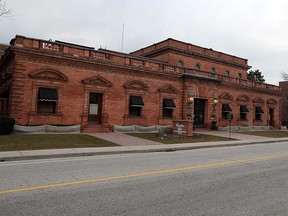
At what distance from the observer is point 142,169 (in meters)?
8.86

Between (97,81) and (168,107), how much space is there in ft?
28.2

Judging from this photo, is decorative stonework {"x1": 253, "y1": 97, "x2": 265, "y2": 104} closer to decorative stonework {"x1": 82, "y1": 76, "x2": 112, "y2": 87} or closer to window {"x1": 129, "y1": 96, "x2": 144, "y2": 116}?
window {"x1": 129, "y1": 96, "x2": 144, "y2": 116}

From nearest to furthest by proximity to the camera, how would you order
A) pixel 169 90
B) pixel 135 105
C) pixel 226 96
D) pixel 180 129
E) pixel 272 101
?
pixel 180 129 → pixel 135 105 → pixel 169 90 → pixel 226 96 → pixel 272 101

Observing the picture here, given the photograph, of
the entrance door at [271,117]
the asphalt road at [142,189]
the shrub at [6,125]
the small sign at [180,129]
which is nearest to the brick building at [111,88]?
the shrub at [6,125]

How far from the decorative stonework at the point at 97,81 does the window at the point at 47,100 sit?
9.84 feet

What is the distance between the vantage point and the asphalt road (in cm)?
491

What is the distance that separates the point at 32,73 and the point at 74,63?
12.0 ft

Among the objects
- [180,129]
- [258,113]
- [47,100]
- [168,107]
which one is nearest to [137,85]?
[168,107]

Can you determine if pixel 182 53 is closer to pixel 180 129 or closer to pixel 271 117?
pixel 180 129

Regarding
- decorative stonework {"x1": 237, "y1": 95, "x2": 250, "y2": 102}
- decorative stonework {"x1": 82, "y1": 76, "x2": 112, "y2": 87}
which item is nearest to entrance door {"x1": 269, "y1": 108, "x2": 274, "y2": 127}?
decorative stonework {"x1": 237, "y1": 95, "x2": 250, "y2": 102}

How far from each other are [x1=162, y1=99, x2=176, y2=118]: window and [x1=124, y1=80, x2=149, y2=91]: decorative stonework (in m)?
2.90

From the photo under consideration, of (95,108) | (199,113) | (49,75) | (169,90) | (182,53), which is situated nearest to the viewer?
(49,75)

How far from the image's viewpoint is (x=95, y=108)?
81.9ft

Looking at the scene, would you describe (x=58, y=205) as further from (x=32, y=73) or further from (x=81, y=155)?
(x=32, y=73)
